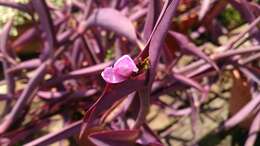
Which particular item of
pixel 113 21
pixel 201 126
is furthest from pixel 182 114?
pixel 113 21

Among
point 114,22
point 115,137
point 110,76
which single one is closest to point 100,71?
point 114,22

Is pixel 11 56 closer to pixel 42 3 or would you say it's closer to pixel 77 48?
pixel 77 48

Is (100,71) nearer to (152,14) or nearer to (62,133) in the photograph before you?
(62,133)

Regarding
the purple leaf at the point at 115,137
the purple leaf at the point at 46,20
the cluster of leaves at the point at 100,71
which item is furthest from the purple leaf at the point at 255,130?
the purple leaf at the point at 46,20

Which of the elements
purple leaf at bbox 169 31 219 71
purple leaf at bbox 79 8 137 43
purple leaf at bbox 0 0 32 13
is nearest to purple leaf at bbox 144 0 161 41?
purple leaf at bbox 79 8 137 43

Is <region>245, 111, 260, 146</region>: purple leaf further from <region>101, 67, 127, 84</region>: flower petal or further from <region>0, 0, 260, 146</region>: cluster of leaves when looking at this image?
<region>101, 67, 127, 84</region>: flower petal

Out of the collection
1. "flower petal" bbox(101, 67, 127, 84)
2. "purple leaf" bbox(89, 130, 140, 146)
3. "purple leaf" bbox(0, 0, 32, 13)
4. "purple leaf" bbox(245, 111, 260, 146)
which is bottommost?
"purple leaf" bbox(245, 111, 260, 146)
